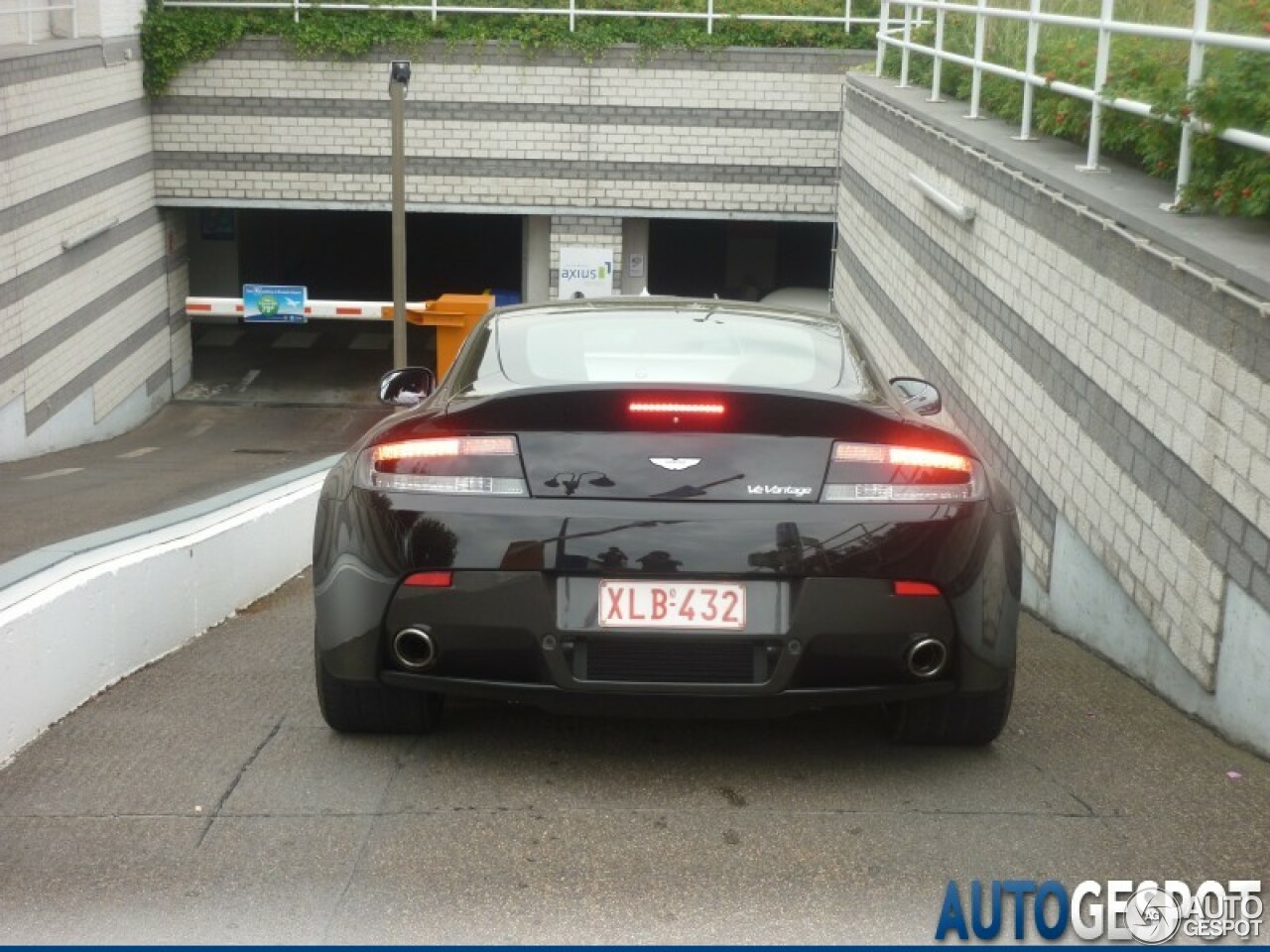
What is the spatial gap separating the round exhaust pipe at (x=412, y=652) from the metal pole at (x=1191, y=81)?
3425mm

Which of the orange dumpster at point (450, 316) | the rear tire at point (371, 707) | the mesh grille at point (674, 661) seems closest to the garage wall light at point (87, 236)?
the orange dumpster at point (450, 316)

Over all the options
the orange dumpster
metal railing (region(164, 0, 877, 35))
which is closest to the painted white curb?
the orange dumpster

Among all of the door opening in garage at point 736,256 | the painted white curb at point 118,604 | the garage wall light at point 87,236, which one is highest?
the painted white curb at point 118,604

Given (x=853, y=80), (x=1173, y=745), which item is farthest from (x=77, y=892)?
(x=853, y=80)

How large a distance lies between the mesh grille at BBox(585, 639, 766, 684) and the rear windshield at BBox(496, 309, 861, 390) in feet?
2.42

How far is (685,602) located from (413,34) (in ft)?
72.5

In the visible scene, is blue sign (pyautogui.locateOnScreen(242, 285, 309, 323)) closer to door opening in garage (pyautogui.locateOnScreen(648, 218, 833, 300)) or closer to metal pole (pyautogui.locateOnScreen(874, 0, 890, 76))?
metal pole (pyautogui.locateOnScreen(874, 0, 890, 76))

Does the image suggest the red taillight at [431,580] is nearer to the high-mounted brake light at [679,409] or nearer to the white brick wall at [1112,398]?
the high-mounted brake light at [679,409]

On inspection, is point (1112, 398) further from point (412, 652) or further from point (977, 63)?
point (977, 63)

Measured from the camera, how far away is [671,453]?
14.8ft

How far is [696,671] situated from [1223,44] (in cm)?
311

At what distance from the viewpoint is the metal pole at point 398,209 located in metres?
18.7

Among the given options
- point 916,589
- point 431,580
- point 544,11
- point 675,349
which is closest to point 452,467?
point 431,580

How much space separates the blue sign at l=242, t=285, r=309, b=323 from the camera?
936 inches
